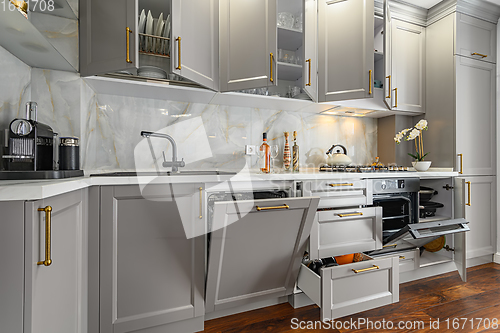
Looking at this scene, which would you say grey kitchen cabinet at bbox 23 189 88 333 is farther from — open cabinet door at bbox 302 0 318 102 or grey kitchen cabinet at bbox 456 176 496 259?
grey kitchen cabinet at bbox 456 176 496 259

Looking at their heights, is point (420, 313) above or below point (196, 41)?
below

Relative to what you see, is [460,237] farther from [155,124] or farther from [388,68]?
[155,124]

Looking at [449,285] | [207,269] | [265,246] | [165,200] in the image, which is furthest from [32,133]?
[449,285]

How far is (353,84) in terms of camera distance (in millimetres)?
1974

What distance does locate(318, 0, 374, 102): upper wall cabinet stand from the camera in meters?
1.94

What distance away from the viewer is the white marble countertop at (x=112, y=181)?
28.8 inches

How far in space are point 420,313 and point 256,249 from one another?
1225mm

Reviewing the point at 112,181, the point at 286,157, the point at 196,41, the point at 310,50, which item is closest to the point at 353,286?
the point at 286,157

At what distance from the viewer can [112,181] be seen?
1.21 meters

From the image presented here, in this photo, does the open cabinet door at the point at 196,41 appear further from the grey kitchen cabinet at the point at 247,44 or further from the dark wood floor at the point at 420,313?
the dark wood floor at the point at 420,313

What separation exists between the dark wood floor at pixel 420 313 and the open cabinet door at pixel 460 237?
6.5 inches

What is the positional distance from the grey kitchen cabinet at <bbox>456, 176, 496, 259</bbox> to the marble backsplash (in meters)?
1.00

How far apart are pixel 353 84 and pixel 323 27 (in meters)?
0.56

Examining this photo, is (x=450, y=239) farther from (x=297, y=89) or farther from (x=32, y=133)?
(x=32, y=133)
